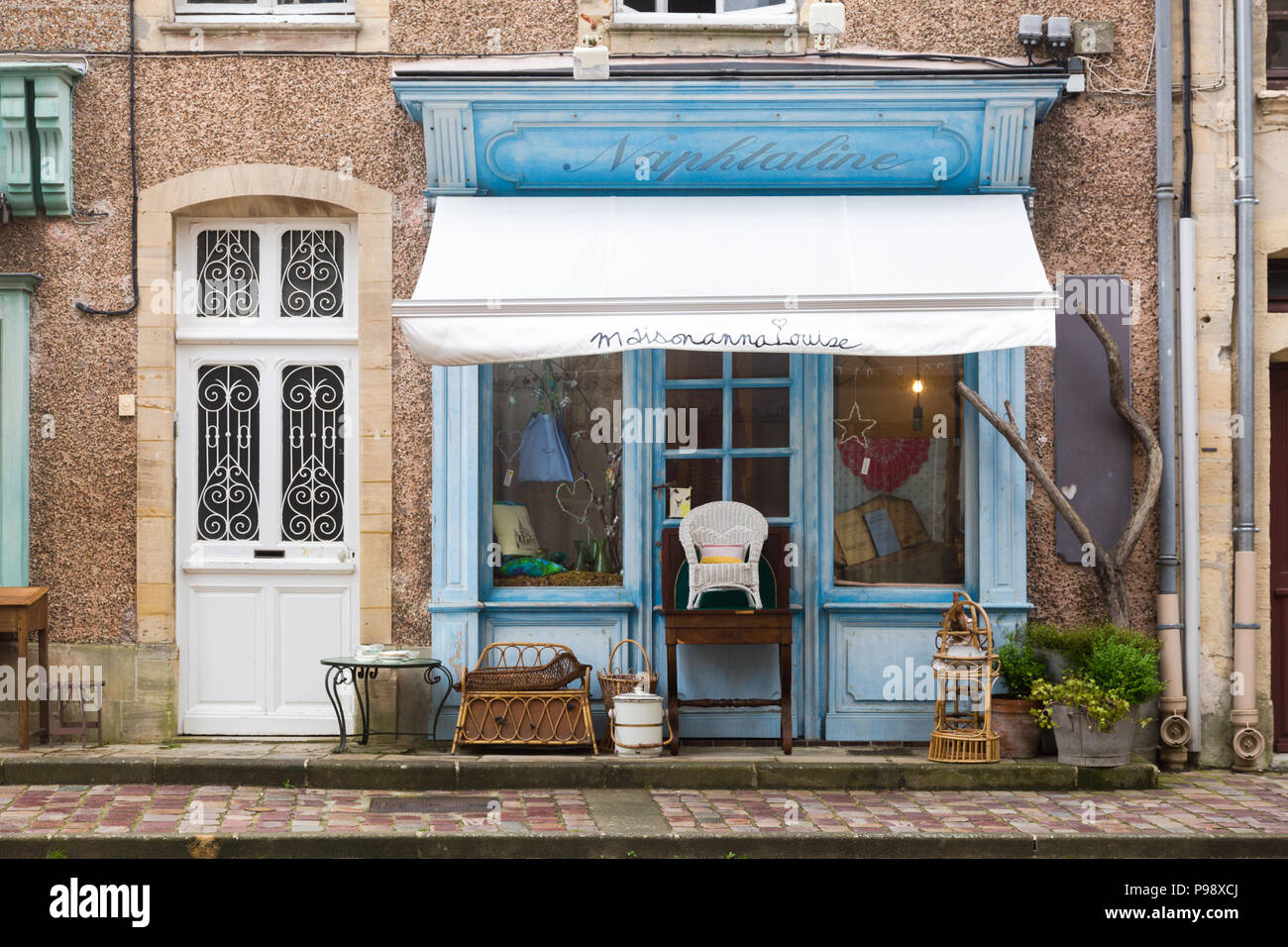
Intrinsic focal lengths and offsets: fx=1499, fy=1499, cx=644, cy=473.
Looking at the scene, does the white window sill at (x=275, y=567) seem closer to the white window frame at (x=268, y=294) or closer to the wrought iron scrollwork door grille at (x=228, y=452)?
the wrought iron scrollwork door grille at (x=228, y=452)

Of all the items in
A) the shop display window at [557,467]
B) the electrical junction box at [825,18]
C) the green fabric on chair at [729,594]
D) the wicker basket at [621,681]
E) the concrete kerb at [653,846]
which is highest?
the electrical junction box at [825,18]

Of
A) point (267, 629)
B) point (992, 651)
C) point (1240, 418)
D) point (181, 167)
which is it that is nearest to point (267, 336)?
point (181, 167)

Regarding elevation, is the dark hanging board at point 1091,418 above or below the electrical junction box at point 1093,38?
below

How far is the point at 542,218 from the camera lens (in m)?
8.80

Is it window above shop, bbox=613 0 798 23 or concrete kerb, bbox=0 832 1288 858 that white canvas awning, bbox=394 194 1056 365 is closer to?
window above shop, bbox=613 0 798 23

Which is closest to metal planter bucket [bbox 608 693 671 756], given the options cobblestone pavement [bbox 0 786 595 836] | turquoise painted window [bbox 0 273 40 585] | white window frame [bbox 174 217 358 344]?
cobblestone pavement [bbox 0 786 595 836]

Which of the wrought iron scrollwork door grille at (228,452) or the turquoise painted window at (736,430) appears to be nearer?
the turquoise painted window at (736,430)

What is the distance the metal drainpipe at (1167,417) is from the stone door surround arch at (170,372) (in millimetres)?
4608

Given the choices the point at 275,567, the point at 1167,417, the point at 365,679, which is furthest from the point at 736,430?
the point at 275,567

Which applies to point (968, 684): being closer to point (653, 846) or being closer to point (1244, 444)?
point (1244, 444)

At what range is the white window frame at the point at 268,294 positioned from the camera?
9.21 metres

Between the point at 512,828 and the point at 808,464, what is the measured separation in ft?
10.1

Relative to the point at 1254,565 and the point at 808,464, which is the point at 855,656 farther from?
the point at 1254,565

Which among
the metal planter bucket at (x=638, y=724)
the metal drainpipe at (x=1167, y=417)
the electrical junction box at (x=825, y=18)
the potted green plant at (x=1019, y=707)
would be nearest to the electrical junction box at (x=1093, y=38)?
the metal drainpipe at (x=1167, y=417)
